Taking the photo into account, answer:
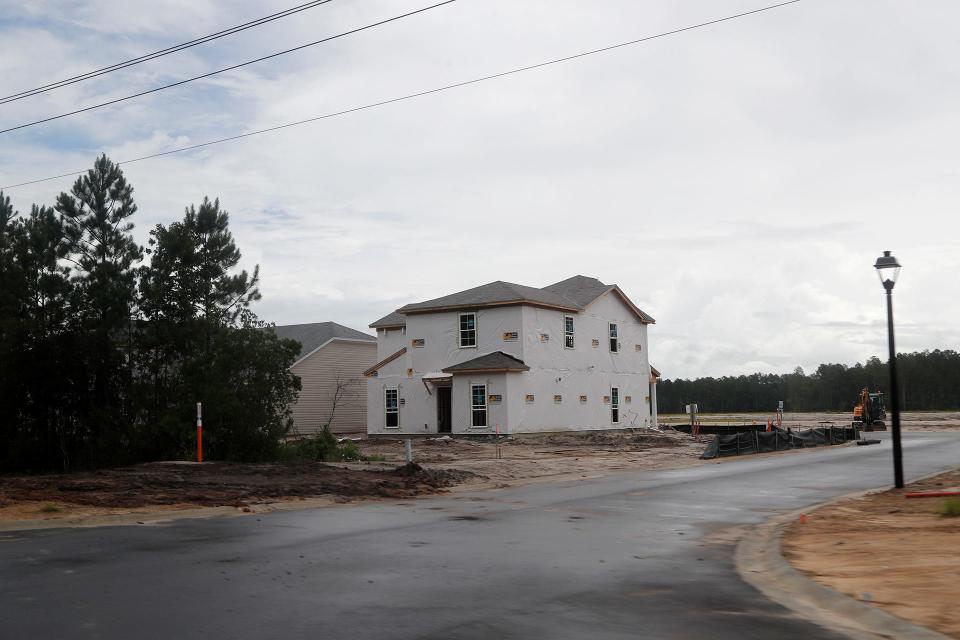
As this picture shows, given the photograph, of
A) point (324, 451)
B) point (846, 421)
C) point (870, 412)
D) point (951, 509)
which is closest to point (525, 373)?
point (324, 451)

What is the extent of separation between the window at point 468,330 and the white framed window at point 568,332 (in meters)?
4.47

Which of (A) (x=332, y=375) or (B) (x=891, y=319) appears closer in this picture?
(B) (x=891, y=319)

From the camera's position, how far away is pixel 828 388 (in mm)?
127375

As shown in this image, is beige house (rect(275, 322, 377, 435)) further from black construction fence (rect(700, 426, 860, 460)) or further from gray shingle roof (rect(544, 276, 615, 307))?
black construction fence (rect(700, 426, 860, 460))

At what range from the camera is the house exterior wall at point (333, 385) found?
52.8m

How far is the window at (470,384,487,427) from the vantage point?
42.9m

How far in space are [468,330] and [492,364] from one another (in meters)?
3.69

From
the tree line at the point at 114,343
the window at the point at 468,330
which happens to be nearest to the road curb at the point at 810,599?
the tree line at the point at 114,343

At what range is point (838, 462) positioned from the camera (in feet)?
91.5

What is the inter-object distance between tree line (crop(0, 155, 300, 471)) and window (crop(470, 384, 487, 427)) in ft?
46.8

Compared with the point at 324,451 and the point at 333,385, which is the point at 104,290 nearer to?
the point at 324,451

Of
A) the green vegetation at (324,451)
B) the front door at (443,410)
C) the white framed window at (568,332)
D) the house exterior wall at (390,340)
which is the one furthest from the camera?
the house exterior wall at (390,340)

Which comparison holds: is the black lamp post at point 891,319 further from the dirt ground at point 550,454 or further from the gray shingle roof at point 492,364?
the gray shingle roof at point 492,364

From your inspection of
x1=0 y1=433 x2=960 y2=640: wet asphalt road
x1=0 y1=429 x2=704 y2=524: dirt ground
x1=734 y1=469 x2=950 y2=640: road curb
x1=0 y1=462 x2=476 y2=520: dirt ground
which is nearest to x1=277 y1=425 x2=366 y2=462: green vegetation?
x1=0 y1=429 x2=704 y2=524: dirt ground
